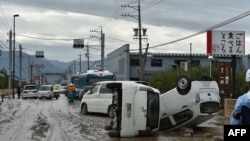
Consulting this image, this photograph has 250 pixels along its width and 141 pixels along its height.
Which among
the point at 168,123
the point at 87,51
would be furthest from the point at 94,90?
the point at 87,51

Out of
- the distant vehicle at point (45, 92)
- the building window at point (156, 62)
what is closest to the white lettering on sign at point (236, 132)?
the distant vehicle at point (45, 92)

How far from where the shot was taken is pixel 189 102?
16.8 m

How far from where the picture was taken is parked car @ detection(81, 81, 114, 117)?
2348cm

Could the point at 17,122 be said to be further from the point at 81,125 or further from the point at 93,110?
the point at 93,110

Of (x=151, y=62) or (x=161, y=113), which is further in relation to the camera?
(x=151, y=62)

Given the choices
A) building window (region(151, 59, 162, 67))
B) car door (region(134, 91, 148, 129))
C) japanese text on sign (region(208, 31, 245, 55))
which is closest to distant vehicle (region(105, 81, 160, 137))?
car door (region(134, 91, 148, 129))

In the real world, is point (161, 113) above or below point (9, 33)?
below

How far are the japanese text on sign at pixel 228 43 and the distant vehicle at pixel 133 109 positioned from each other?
682 centimetres

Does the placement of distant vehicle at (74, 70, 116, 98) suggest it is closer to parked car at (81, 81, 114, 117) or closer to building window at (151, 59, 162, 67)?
parked car at (81, 81, 114, 117)

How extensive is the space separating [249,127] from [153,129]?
1066cm

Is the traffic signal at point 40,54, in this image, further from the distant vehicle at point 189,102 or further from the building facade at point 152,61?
the distant vehicle at point 189,102

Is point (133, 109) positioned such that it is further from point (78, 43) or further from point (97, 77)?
point (78, 43)

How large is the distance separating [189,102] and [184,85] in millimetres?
657

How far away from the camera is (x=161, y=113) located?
1738cm
